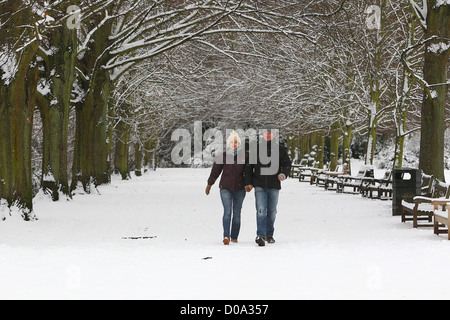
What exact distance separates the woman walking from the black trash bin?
5.24 meters

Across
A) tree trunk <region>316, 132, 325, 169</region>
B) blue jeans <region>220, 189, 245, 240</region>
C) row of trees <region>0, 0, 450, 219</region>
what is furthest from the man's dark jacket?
tree trunk <region>316, 132, 325, 169</region>

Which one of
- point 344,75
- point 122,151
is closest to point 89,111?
point 344,75

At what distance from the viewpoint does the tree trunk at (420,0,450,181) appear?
16.5m

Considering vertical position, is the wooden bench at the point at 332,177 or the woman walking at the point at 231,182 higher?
the woman walking at the point at 231,182

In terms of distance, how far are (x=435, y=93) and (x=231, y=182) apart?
24.7 ft

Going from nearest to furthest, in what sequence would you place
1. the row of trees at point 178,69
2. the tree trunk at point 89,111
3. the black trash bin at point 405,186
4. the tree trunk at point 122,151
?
the row of trees at point 178,69
the black trash bin at point 405,186
the tree trunk at point 89,111
the tree trunk at point 122,151

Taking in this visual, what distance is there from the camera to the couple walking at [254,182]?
11.0m

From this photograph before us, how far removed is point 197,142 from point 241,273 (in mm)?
62562

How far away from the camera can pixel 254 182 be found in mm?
11188

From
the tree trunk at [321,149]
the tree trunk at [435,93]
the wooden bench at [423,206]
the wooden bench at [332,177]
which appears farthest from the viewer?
the tree trunk at [321,149]

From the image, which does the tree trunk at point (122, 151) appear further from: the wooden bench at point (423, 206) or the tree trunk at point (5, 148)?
the wooden bench at point (423, 206)

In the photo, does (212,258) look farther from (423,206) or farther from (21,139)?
(21,139)

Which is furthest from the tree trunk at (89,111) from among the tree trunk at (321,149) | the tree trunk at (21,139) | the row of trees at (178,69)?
the tree trunk at (321,149)

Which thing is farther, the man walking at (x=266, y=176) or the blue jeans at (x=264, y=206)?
the blue jeans at (x=264, y=206)
